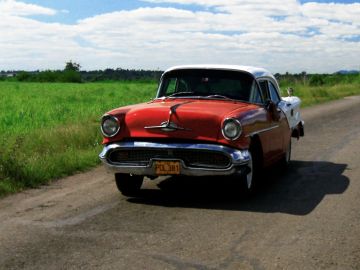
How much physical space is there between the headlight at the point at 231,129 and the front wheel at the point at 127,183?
139 cm

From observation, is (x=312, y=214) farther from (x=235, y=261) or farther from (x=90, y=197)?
(x=90, y=197)

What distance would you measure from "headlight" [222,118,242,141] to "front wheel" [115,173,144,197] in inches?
54.9

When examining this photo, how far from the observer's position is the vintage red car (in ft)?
20.6

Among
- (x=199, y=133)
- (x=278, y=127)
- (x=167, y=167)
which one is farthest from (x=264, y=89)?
(x=167, y=167)

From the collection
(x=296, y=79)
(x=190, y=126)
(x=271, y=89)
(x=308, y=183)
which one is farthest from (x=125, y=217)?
(x=296, y=79)

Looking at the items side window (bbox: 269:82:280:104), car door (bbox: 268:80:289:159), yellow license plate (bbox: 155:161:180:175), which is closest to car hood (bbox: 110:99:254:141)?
yellow license plate (bbox: 155:161:180:175)

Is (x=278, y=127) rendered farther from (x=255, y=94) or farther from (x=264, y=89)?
(x=255, y=94)

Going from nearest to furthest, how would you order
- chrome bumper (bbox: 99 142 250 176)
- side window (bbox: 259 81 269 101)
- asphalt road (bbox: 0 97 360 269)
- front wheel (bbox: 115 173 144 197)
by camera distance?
1. asphalt road (bbox: 0 97 360 269)
2. chrome bumper (bbox: 99 142 250 176)
3. front wheel (bbox: 115 173 144 197)
4. side window (bbox: 259 81 269 101)

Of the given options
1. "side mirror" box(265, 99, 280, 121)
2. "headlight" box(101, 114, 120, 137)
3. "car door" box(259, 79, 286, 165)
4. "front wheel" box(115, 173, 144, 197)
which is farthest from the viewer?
"side mirror" box(265, 99, 280, 121)

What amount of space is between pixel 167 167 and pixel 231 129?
786 millimetres

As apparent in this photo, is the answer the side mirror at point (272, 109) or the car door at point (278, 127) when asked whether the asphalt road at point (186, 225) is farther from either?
the side mirror at point (272, 109)

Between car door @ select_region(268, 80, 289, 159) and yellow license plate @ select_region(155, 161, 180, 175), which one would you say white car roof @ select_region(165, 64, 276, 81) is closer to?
car door @ select_region(268, 80, 289, 159)

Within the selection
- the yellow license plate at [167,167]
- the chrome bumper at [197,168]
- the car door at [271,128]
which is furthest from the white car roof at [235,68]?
the yellow license plate at [167,167]

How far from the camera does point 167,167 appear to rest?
629 cm
